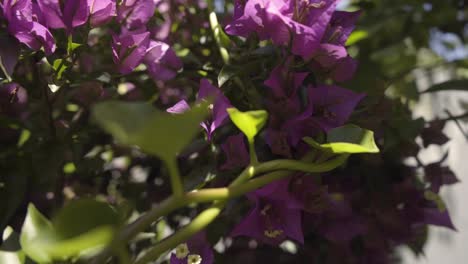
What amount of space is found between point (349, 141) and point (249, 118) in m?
0.06

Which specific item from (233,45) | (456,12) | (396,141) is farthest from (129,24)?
(456,12)

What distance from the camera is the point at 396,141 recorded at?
456 mm

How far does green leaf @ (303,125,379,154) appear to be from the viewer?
0.99 feet

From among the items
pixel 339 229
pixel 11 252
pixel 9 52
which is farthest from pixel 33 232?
pixel 339 229

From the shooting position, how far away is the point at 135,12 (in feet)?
1.43

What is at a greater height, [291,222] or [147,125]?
[147,125]

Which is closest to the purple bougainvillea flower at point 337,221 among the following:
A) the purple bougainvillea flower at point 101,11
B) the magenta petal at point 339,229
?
the magenta petal at point 339,229

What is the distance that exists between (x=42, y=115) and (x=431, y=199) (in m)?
0.33

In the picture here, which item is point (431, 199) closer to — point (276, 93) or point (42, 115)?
point (276, 93)

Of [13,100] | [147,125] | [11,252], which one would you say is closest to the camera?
[147,125]

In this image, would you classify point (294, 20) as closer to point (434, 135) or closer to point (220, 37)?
point (220, 37)

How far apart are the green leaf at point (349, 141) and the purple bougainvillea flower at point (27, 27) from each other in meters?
0.18

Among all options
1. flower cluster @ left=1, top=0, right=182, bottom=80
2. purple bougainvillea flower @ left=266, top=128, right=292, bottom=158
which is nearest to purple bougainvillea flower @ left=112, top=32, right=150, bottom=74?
flower cluster @ left=1, top=0, right=182, bottom=80

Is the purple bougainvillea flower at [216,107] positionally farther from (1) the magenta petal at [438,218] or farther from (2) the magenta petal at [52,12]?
(1) the magenta petal at [438,218]
